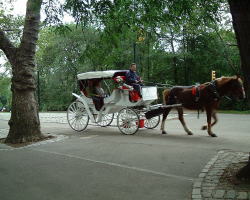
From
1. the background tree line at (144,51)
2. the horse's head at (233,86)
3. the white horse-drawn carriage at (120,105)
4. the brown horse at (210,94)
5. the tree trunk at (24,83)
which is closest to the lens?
the background tree line at (144,51)

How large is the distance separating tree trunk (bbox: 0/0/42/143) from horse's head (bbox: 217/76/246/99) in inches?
248

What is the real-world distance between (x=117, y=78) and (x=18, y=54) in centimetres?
358

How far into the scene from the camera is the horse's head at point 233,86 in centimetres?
1025

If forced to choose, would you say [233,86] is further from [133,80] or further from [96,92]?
[96,92]

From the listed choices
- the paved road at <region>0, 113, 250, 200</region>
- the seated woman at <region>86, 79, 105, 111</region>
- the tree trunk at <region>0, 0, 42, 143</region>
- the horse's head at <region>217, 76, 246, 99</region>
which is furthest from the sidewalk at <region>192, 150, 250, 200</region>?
the seated woman at <region>86, 79, 105, 111</region>

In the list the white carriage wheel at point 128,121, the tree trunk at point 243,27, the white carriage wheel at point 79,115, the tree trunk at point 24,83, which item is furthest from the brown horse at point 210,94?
the tree trunk at point 243,27

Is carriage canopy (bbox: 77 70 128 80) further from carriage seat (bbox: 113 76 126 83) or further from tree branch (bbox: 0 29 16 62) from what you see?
tree branch (bbox: 0 29 16 62)

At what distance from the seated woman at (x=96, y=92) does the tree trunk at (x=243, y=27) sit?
28.8 ft

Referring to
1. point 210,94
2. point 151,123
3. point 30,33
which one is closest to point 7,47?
point 30,33

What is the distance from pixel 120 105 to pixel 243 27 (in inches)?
316

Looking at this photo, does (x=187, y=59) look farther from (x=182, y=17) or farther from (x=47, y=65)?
(x=47, y=65)

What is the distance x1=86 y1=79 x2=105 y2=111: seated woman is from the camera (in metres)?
13.5

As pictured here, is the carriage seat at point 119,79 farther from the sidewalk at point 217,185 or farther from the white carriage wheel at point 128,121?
the sidewalk at point 217,185

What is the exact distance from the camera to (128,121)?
12219 millimetres
